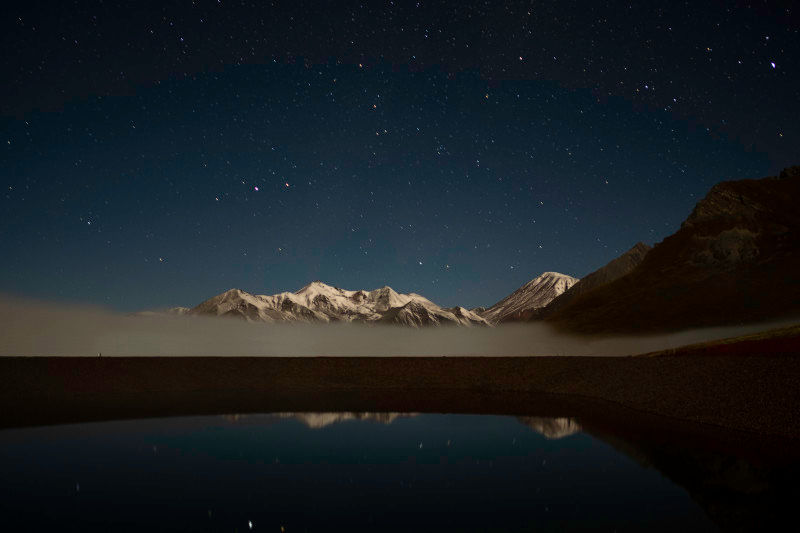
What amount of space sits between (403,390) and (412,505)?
154ft

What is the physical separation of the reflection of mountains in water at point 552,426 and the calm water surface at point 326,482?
42cm

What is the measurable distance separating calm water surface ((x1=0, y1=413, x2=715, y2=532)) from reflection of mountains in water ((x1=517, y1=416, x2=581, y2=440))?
16.4 inches

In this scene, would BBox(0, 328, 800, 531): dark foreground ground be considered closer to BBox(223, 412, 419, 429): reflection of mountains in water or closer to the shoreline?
the shoreline

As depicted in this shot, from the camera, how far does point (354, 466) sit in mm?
25312

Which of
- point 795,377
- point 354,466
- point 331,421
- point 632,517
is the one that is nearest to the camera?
point 632,517

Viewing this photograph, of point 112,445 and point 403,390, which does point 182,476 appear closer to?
point 112,445

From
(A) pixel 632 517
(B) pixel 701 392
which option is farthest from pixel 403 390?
(A) pixel 632 517

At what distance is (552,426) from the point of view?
38.1m

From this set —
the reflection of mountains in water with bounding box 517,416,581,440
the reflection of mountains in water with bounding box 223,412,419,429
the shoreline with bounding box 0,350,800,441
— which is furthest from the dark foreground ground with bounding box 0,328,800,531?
the reflection of mountains in water with bounding box 223,412,419,429

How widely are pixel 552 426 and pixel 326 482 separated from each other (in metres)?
21.2

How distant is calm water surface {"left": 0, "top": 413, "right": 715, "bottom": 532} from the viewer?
17.0 m

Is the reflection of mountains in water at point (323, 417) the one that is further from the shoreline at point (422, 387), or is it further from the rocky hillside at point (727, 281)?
the rocky hillside at point (727, 281)

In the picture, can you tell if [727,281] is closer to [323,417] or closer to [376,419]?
[376,419]

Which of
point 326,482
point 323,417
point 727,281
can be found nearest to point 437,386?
point 323,417
